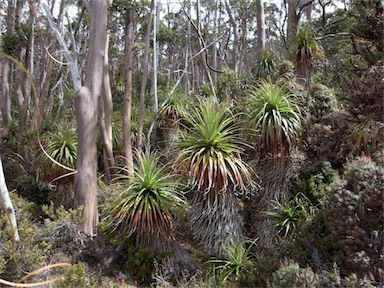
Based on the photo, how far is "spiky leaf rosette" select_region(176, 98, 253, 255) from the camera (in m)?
5.65

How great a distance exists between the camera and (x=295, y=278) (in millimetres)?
3479

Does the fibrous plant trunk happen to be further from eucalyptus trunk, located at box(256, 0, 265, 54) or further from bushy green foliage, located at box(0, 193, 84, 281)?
eucalyptus trunk, located at box(256, 0, 265, 54)

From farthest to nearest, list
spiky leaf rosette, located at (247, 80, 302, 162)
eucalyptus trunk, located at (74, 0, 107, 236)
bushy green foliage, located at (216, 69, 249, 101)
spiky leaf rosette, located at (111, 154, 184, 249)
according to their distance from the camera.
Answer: bushy green foliage, located at (216, 69, 249, 101), eucalyptus trunk, located at (74, 0, 107, 236), spiky leaf rosette, located at (247, 80, 302, 162), spiky leaf rosette, located at (111, 154, 184, 249)

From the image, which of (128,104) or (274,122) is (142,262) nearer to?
(274,122)

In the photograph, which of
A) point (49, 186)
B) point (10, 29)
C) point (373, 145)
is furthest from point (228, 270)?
point (10, 29)

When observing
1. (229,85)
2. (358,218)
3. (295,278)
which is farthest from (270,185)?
(229,85)

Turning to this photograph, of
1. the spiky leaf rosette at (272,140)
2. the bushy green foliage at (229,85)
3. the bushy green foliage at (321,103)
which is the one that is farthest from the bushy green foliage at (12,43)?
the bushy green foliage at (321,103)

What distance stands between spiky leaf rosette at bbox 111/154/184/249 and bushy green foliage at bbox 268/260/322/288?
2.27 m

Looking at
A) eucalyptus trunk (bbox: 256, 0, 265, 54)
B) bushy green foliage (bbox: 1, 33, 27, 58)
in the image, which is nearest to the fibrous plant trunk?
eucalyptus trunk (bbox: 256, 0, 265, 54)

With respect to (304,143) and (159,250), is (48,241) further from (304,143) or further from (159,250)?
(304,143)

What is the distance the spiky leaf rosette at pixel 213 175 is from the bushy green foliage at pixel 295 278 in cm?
216

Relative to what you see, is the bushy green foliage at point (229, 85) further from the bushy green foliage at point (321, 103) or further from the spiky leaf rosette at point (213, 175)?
the spiky leaf rosette at point (213, 175)

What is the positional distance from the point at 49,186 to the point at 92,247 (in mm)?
2390

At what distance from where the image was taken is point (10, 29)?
11391 millimetres
